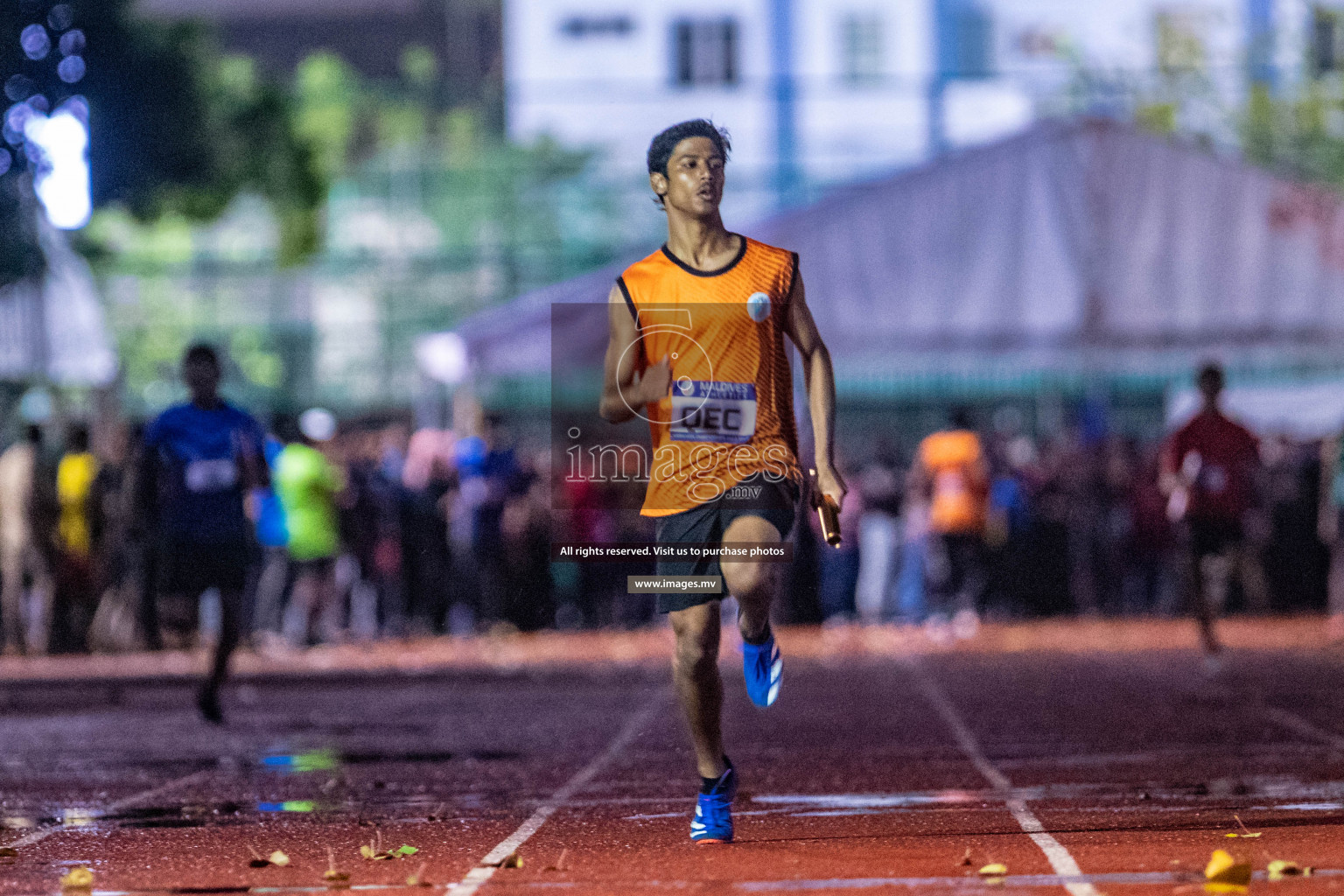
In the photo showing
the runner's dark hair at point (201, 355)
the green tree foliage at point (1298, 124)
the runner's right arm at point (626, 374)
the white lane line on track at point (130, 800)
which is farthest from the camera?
the green tree foliage at point (1298, 124)

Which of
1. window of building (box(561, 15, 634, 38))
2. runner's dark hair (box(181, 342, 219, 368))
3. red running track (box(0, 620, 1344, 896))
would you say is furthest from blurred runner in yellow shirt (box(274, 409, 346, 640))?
window of building (box(561, 15, 634, 38))

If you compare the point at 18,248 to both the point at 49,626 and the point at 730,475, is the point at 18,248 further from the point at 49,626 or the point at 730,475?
the point at 730,475

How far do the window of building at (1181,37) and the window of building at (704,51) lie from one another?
36.2ft

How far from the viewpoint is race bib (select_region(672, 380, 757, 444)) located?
263 inches

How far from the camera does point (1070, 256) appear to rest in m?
19.0

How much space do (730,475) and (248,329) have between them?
118 ft

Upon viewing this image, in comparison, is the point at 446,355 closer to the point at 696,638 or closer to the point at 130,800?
the point at 130,800

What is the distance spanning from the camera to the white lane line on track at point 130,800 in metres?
7.55

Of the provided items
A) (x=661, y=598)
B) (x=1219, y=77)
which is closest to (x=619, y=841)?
(x=661, y=598)

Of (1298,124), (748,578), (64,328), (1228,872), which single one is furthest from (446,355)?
(1298,124)

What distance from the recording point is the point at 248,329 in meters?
41.8

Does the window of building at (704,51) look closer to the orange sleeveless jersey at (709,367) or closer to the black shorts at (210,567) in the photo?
the black shorts at (210,567)

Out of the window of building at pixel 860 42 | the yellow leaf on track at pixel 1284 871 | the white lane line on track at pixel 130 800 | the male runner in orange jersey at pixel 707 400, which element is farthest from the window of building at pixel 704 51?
the yellow leaf on track at pixel 1284 871

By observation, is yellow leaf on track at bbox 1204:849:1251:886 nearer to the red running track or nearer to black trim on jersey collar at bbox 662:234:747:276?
the red running track
